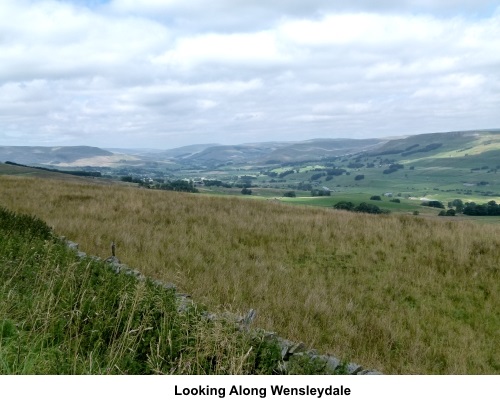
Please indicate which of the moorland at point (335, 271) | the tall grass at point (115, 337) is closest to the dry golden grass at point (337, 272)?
the moorland at point (335, 271)

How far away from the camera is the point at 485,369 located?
5898 millimetres

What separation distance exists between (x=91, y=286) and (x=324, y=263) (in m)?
6.72

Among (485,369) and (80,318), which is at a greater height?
(80,318)

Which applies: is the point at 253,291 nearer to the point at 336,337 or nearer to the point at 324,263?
the point at 336,337

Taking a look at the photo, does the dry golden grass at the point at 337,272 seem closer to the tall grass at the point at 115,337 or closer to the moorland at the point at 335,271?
the moorland at the point at 335,271

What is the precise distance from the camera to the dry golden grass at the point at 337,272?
6445mm

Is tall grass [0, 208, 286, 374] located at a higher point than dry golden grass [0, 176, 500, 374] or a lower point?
higher

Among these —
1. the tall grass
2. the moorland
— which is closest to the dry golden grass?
the moorland

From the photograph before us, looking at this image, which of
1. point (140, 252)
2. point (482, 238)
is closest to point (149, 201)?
point (140, 252)

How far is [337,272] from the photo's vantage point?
10.1 metres

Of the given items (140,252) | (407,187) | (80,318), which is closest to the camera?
(80,318)

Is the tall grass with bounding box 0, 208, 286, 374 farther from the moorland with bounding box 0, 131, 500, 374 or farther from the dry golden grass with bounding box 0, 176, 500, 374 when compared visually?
the dry golden grass with bounding box 0, 176, 500, 374

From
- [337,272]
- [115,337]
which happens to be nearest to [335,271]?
[337,272]

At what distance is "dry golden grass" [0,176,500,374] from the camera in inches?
254
